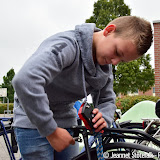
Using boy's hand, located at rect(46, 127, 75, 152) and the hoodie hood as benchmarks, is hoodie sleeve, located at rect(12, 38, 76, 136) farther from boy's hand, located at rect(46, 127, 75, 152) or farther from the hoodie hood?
the hoodie hood

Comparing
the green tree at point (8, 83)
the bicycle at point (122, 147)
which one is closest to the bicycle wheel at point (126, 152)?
the bicycle at point (122, 147)

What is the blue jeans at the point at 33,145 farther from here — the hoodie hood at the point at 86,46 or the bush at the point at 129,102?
the bush at the point at 129,102

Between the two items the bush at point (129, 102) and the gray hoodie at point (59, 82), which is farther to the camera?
the bush at point (129, 102)

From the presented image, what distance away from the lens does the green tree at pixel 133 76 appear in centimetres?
2083

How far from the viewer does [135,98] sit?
9.81 m

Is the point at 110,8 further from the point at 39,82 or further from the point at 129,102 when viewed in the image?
the point at 39,82

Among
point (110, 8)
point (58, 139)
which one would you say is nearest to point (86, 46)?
point (58, 139)

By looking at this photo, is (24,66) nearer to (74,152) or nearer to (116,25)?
(116,25)

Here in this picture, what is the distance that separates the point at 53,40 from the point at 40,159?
65cm

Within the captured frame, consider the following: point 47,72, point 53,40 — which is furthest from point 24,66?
point 53,40

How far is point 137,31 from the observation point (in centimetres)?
125

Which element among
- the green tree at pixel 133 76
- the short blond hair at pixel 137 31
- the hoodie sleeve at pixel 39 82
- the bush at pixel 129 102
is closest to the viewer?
the hoodie sleeve at pixel 39 82

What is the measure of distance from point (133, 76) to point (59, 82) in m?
20.2

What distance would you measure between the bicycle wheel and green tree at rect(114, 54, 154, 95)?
63.7 ft
